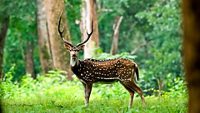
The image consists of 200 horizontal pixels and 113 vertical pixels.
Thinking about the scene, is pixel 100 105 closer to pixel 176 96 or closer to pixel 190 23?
pixel 176 96

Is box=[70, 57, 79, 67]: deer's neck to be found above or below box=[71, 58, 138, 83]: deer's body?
above

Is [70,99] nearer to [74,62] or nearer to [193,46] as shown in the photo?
[74,62]

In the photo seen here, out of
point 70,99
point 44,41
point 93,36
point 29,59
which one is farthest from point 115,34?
point 70,99

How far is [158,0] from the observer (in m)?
35.4

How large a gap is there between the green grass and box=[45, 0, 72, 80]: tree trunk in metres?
1.62

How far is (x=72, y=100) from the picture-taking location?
12.9 m

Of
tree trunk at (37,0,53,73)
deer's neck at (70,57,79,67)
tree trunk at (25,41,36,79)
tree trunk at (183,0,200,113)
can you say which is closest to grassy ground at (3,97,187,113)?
deer's neck at (70,57,79,67)

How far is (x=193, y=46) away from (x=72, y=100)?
10639mm

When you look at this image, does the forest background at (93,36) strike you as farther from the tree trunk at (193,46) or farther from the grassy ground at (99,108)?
the tree trunk at (193,46)

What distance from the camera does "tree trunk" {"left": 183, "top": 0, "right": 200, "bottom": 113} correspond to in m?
2.34

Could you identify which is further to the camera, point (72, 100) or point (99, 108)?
point (72, 100)

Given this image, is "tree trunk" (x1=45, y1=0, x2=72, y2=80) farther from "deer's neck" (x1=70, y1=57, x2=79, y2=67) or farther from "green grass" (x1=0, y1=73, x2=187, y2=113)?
"deer's neck" (x1=70, y1=57, x2=79, y2=67)

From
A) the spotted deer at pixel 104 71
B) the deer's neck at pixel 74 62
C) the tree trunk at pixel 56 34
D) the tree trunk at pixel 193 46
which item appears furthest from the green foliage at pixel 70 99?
the tree trunk at pixel 193 46

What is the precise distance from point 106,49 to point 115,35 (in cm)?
A: 405
